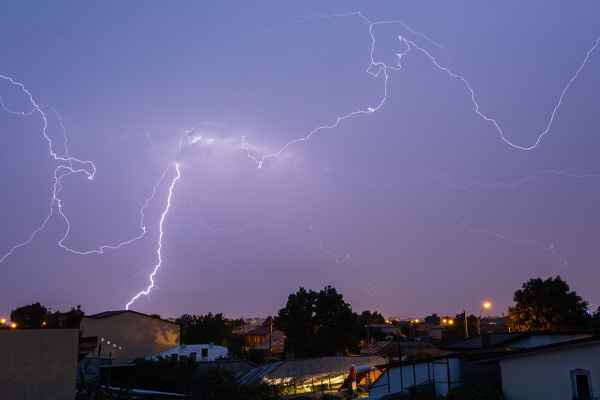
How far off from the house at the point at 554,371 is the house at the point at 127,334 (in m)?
31.2

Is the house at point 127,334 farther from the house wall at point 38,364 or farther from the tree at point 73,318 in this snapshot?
the house wall at point 38,364

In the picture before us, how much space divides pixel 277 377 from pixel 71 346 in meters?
14.4

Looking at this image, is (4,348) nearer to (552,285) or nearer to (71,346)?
(71,346)

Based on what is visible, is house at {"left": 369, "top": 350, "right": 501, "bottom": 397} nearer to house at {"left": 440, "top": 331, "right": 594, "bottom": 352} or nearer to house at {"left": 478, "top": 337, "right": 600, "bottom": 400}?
house at {"left": 478, "top": 337, "right": 600, "bottom": 400}

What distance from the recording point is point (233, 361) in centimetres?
2798

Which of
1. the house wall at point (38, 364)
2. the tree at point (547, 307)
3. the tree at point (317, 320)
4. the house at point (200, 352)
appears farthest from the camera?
the tree at point (317, 320)

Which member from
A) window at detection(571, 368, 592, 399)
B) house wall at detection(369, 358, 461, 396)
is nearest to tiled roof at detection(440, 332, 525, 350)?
house wall at detection(369, 358, 461, 396)

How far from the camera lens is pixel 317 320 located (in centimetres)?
4006

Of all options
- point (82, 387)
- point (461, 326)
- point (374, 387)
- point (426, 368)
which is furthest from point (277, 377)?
point (461, 326)

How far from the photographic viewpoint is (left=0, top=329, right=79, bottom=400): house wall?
35.2 feet

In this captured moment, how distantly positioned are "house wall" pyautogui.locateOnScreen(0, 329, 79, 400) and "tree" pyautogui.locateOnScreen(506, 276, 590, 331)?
34107mm

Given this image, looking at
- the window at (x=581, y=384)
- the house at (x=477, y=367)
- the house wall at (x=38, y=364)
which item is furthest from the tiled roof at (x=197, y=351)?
the window at (x=581, y=384)

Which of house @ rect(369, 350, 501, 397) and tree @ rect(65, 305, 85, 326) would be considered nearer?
house @ rect(369, 350, 501, 397)

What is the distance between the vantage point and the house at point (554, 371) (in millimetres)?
10758
